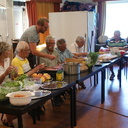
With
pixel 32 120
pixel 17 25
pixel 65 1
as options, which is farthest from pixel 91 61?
→ pixel 65 1

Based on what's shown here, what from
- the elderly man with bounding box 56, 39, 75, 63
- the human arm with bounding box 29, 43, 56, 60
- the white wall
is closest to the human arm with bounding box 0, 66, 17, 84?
the human arm with bounding box 29, 43, 56, 60

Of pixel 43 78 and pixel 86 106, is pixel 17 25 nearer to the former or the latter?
pixel 86 106

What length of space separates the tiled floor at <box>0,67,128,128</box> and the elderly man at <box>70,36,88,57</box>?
2.33 ft

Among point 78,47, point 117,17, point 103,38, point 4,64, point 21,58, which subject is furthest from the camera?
point 117,17

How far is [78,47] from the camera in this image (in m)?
4.43

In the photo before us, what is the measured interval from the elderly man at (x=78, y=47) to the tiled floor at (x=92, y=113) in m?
0.71

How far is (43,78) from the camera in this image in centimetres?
244


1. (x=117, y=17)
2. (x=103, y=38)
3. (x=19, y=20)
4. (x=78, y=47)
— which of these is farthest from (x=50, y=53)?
(x=117, y=17)

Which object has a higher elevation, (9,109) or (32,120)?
(9,109)

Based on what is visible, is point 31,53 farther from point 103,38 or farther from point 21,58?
point 103,38

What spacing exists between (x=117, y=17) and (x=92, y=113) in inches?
189

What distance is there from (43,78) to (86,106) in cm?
133

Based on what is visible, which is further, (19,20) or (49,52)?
(19,20)

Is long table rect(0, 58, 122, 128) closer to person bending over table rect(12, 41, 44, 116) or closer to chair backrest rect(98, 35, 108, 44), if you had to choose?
person bending over table rect(12, 41, 44, 116)
